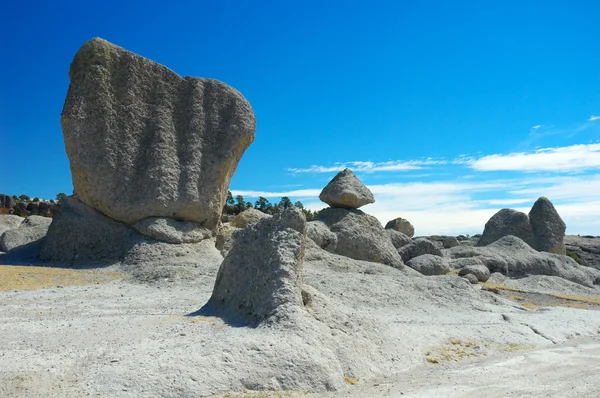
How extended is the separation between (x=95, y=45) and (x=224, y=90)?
3555 millimetres

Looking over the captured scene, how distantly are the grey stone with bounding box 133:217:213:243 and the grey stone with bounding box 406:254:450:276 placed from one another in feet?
21.6

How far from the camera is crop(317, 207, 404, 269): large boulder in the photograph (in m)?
16.1

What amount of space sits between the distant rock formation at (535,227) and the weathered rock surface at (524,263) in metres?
4.36

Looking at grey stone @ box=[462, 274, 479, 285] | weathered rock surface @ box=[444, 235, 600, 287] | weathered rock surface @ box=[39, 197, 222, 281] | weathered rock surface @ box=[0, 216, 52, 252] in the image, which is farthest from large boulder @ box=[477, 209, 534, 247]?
weathered rock surface @ box=[0, 216, 52, 252]

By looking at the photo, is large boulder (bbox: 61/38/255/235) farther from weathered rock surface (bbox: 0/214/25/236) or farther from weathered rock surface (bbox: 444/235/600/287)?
weathered rock surface (bbox: 444/235/600/287)

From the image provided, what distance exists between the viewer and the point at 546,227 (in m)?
26.8

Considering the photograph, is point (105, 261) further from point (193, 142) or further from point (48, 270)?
point (193, 142)

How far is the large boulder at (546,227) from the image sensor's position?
26.4 meters

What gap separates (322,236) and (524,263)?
925cm

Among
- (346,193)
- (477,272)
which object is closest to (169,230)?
(346,193)

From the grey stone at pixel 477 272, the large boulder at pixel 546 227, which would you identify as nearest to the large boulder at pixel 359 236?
the grey stone at pixel 477 272

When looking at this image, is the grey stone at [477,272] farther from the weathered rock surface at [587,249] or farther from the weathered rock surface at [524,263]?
the weathered rock surface at [587,249]

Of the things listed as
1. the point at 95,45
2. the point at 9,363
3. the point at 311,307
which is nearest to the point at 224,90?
the point at 95,45

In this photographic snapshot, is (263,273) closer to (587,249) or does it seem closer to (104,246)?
(104,246)
